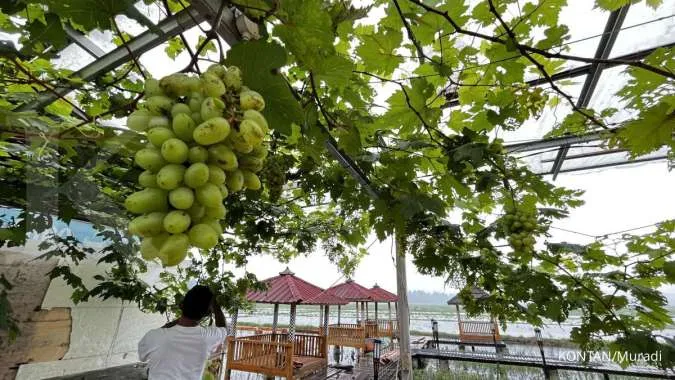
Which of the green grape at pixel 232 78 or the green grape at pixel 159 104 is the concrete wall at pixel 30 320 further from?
the green grape at pixel 232 78

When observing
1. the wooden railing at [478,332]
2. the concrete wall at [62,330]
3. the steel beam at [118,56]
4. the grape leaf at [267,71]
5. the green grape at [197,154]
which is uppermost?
the steel beam at [118,56]

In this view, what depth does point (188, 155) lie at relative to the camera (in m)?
0.55

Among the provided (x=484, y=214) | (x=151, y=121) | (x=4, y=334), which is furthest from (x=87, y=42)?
(x=4, y=334)

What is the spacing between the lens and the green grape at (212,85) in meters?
0.55

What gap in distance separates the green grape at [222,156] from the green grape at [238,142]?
0.02m

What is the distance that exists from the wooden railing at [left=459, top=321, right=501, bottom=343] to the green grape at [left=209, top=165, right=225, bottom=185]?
14436 mm

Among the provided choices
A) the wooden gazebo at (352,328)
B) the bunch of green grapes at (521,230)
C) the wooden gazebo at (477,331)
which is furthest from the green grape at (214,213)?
the wooden gazebo at (477,331)

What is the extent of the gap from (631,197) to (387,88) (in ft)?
14.0

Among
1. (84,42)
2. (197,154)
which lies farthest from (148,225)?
(84,42)

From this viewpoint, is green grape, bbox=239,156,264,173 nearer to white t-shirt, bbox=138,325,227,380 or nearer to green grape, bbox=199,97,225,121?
green grape, bbox=199,97,225,121

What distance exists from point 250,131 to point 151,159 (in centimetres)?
18

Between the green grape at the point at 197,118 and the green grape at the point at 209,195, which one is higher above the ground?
the green grape at the point at 197,118

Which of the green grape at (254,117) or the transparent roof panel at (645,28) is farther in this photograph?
the transparent roof panel at (645,28)

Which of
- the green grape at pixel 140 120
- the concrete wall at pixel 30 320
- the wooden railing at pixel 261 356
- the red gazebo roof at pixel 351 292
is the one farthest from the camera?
the red gazebo roof at pixel 351 292
